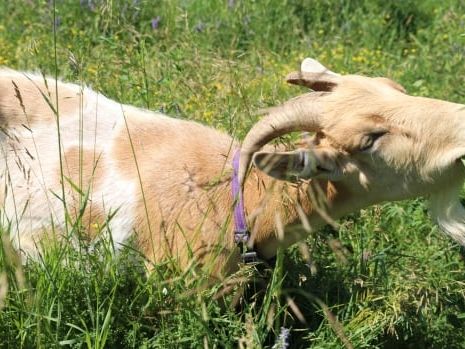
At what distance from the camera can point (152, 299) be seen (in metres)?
3.61

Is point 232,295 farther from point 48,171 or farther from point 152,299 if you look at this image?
point 48,171

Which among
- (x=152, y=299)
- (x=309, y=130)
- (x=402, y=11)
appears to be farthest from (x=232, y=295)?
(x=402, y=11)

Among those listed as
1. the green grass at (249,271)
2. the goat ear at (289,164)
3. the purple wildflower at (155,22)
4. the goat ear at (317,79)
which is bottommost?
the green grass at (249,271)

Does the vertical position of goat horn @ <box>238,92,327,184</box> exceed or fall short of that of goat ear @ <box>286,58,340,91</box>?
it falls short

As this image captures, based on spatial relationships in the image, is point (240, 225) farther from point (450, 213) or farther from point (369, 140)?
point (450, 213)

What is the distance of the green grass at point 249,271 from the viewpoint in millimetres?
3533

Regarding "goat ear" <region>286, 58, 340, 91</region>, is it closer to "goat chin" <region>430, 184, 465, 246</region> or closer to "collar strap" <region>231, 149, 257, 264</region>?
"collar strap" <region>231, 149, 257, 264</region>

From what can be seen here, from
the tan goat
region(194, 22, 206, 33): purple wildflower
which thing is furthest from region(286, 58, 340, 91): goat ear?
region(194, 22, 206, 33): purple wildflower

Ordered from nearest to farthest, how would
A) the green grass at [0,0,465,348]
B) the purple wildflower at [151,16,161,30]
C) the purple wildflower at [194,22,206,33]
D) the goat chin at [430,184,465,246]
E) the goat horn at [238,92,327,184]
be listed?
the green grass at [0,0,465,348] → the goat horn at [238,92,327,184] → the goat chin at [430,184,465,246] → the purple wildflower at [151,16,161,30] → the purple wildflower at [194,22,206,33]

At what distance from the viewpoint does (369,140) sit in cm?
384

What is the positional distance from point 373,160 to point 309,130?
301 mm

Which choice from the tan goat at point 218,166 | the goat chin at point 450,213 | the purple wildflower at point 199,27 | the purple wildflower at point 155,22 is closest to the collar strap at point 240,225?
the tan goat at point 218,166

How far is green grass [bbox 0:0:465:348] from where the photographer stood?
3533 mm

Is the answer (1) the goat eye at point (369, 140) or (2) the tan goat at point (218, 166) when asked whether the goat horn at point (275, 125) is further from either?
(1) the goat eye at point (369, 140)
